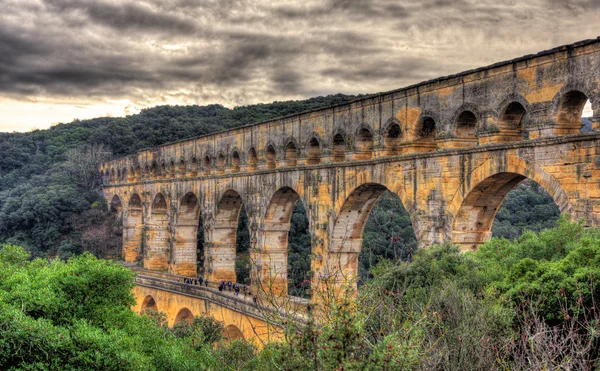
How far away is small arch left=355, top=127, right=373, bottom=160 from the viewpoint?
17.6 metres

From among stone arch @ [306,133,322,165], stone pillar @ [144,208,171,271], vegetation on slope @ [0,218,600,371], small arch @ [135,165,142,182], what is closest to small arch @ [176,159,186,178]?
stone pillar @ [144,208,171,271]

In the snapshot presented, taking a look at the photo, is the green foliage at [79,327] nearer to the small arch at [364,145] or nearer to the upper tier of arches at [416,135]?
the upper tier of arches at [416,135]

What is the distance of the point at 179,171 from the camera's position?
31203 mm

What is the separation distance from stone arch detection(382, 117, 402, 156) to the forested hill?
15053 millimetres

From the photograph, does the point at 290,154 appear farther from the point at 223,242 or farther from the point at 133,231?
the point at 133,231

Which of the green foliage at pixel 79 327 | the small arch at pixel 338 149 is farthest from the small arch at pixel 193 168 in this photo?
the green foliage at pixel 79 327

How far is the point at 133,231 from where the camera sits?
130ft

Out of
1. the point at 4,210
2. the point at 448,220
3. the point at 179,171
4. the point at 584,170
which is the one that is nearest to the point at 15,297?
the point at 448,220

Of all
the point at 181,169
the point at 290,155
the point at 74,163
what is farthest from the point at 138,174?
the point at 290,155

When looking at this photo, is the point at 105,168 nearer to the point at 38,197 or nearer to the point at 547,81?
the point at 38,197

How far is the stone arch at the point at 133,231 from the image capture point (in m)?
39.4

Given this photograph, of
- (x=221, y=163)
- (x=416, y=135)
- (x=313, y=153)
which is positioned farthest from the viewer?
(x=221, y=163)

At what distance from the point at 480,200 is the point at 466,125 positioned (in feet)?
5.95

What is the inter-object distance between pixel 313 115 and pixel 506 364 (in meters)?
13.8
